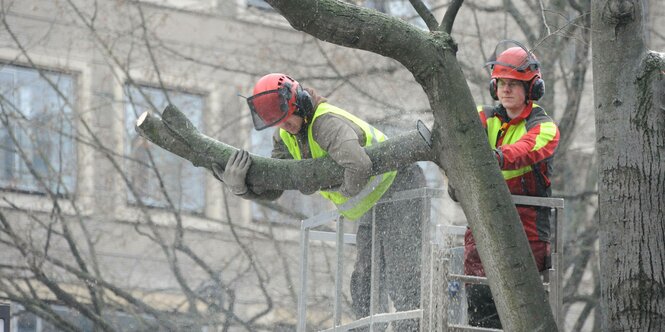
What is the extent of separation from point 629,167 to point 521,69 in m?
1.07

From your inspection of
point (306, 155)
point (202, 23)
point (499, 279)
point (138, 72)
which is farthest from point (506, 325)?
point (202, 23)

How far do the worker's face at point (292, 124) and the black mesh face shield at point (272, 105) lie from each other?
9 cm

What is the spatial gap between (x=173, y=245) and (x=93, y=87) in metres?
3.81

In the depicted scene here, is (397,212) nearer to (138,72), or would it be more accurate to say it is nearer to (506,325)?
(506,325)

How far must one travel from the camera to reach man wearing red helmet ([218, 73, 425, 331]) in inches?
333

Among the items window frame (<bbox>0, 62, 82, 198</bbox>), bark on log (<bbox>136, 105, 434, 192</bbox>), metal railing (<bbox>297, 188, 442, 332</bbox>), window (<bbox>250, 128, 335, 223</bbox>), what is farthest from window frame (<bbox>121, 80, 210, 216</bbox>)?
bark on log (<bbox>136, 105, 434, 192</bbox>)

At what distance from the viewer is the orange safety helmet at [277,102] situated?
8516 mm

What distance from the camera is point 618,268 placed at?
7.13 m

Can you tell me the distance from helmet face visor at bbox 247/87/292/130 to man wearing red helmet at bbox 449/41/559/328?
1.16 meters

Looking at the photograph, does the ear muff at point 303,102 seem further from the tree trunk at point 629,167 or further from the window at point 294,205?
the window at point 294,205

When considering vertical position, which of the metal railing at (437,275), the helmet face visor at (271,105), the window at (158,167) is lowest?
the metal railing at (437,275)

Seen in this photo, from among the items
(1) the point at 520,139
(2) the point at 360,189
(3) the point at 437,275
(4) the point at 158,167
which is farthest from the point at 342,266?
(4) the point at 158,167

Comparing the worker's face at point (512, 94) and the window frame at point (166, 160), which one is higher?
the window frame at point (166, 160)

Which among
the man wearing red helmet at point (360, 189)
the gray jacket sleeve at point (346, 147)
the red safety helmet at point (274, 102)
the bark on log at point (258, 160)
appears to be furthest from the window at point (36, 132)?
the bark on log at point (258, 160)
